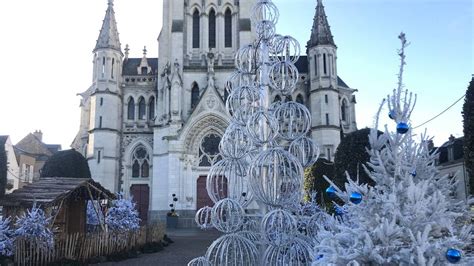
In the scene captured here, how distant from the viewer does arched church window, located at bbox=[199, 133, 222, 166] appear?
2803 cm

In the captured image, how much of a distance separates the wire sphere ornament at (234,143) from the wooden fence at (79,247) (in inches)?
227

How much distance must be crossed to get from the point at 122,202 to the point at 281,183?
32.3ft

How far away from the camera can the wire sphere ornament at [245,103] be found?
8374 mm

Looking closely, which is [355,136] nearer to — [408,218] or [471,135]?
[471,135]

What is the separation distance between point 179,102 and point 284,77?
19.7 metres

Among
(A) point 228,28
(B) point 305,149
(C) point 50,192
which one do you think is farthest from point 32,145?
(B) point 305,149

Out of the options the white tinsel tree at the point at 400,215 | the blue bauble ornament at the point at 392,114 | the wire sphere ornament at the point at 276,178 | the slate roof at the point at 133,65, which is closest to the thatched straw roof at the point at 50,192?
the wire sphere ornament at the point at 276,178

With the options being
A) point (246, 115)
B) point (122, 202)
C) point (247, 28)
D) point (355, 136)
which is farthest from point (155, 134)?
point (246, 115)

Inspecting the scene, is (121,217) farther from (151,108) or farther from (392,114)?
(151,108)

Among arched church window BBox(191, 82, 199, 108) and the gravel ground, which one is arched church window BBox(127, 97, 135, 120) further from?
the gravel ground

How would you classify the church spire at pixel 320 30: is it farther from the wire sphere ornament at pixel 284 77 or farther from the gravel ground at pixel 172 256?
the wire sphere ornament at pixel 284 77

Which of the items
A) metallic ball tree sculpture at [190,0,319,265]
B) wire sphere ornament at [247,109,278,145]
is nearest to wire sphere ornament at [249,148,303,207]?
metallic ball tree sculpture at [190,0,319,265]

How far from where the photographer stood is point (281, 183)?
7109mm

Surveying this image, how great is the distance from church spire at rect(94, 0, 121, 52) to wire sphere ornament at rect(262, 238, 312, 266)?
25.9 m
